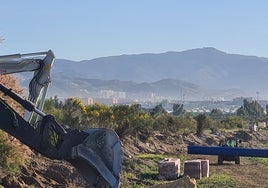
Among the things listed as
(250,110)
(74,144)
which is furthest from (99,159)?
(250,110)

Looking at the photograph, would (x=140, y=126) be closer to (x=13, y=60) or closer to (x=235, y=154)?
(x=235, y=154)

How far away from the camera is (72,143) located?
12430 millimetres

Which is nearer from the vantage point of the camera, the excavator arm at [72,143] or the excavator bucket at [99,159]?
the excavator arm at [72,143]

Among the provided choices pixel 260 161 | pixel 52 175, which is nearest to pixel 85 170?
pixel 52 175

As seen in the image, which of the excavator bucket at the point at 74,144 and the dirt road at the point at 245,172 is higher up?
the excavator bucket at the point at 74,144

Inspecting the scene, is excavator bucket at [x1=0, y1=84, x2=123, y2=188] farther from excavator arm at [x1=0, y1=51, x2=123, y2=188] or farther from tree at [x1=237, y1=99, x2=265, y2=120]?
tree at [x1=237, y1=99, x2=265, y2=120]

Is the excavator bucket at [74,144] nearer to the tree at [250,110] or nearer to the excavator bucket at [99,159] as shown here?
the excavator bucket at [99,159]

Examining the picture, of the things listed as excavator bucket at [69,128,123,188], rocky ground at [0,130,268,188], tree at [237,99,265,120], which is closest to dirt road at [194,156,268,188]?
rocky ground at [0,130,268,188]

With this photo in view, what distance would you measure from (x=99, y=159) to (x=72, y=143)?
65cm

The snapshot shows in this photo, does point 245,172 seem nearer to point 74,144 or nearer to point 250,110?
point 74,144

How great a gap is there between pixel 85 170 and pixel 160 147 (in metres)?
39.7

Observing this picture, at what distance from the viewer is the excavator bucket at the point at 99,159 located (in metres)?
12.6

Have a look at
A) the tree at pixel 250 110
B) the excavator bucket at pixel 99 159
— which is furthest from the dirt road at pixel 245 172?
the tree at pixel 250 110

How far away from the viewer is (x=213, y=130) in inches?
3132
